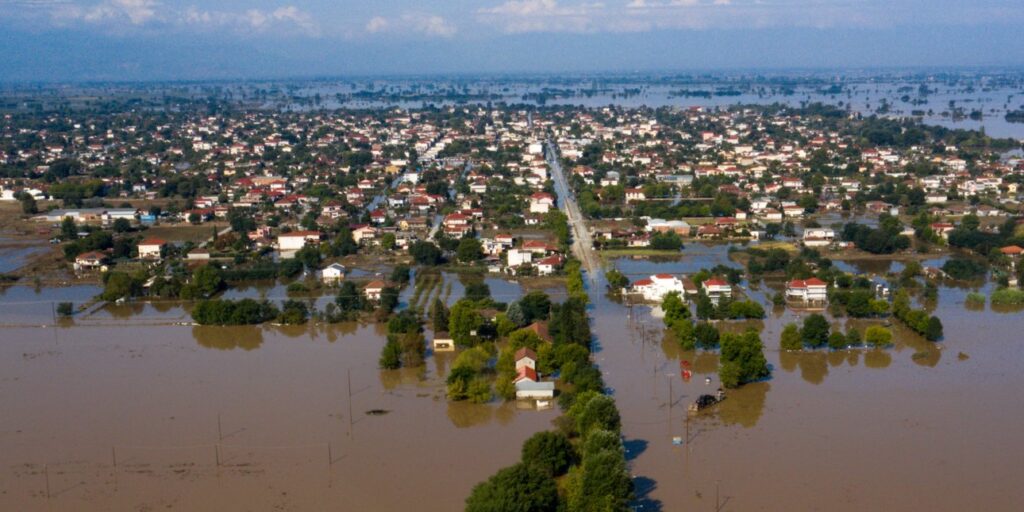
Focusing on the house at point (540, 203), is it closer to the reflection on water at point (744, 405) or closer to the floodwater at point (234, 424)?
the floodwater at point (234, 424)

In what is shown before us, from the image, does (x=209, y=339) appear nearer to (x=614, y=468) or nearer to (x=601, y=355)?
(x=601, y=355)

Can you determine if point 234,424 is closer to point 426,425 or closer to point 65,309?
point 426,425

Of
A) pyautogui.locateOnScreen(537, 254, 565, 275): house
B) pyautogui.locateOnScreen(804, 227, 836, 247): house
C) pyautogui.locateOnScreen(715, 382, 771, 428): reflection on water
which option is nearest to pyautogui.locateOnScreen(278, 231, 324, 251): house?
pyautogui.locateOnScreen(537, 254, 565, 275): house

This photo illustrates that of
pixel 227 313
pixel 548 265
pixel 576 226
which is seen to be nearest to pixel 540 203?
pixel 576 226

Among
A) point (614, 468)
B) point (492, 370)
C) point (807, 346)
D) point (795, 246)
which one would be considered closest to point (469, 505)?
point (614, 468)

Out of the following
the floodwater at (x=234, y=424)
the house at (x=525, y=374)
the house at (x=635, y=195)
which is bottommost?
the floodwater at (x=234, y=424)

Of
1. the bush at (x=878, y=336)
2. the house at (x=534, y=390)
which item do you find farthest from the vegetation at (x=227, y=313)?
the bush at (x=878, y=336)
